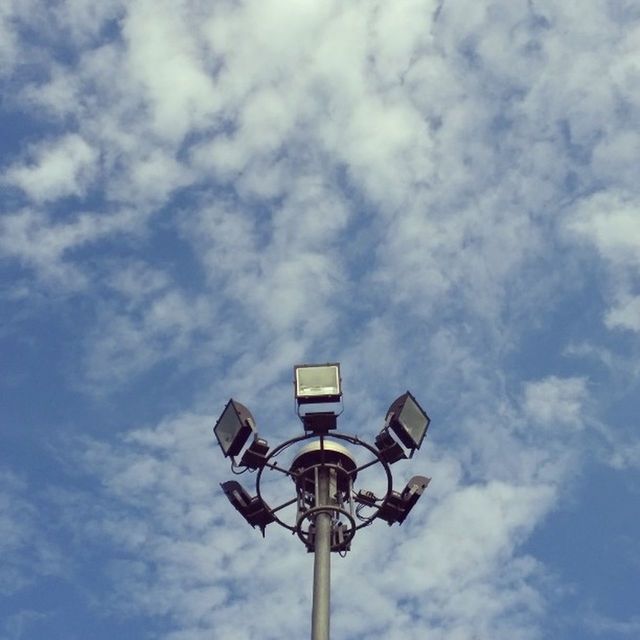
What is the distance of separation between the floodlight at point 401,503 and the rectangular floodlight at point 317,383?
6.55 ft

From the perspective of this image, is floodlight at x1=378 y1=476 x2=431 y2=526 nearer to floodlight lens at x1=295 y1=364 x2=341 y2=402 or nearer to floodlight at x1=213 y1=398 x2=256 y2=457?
floodlight lens at x1=295 y1=364 x2=341 y2=402

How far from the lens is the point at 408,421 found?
1958cm

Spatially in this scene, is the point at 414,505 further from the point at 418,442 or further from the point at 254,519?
the point at 254,519

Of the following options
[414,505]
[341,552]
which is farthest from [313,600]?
[414,505]

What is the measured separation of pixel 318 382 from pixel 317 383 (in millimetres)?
24

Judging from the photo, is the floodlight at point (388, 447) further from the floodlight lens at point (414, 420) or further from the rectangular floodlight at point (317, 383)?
the rectangular floodlight at point (317, 383)

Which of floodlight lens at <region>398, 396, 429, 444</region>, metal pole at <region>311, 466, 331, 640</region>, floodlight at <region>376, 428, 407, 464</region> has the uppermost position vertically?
floodlight lens at <region>398, 396, 429, 444</region>

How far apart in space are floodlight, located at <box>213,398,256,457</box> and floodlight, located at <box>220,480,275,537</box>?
75 centimetres

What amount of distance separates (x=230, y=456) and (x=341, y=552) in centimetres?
262

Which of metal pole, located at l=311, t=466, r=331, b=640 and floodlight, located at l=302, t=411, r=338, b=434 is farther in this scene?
floodlight, located at l=302, t=411, r=338, b=434

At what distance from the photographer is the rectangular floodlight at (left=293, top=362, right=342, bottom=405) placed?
765 inches

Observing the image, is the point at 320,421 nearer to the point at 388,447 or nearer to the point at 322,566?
the point at 388,447

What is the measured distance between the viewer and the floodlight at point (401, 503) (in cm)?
1950

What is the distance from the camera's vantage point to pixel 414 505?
19766 millimetres
